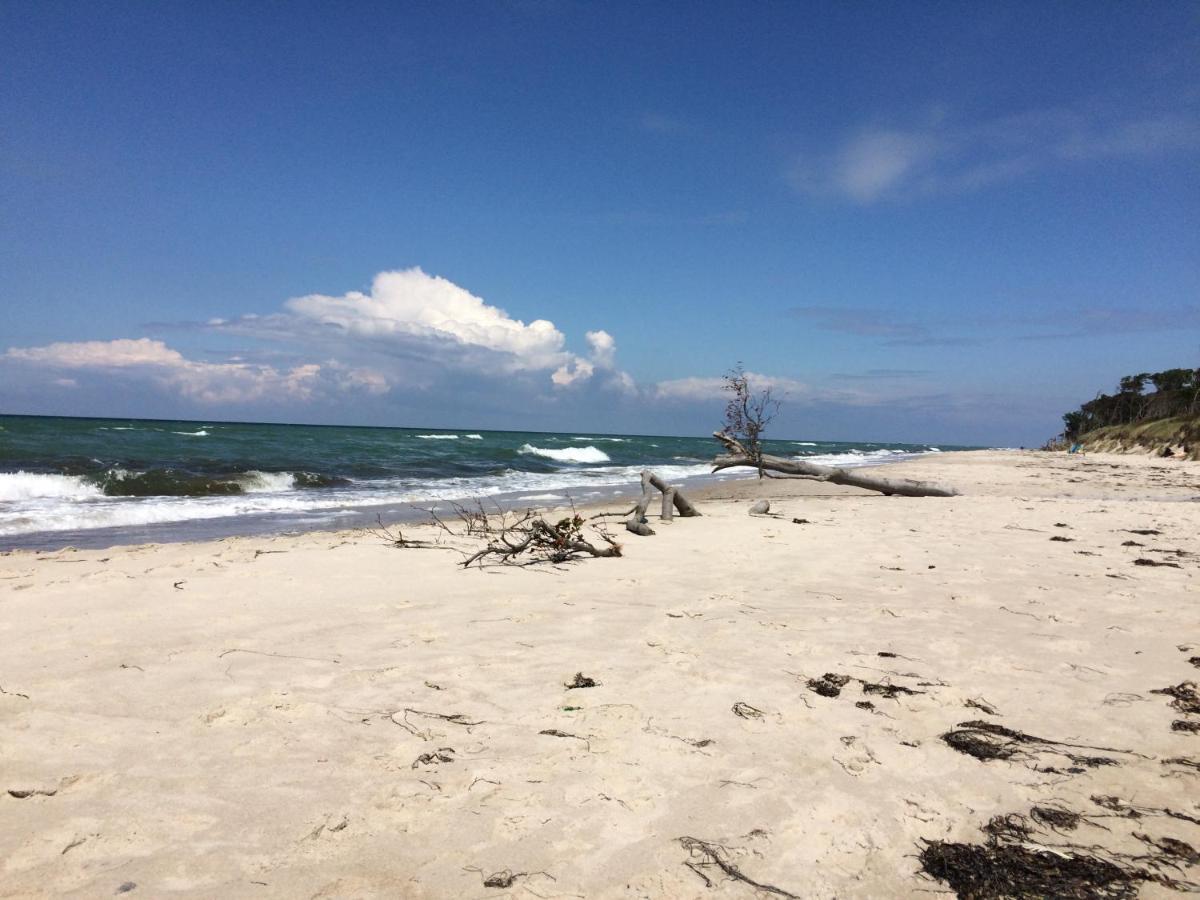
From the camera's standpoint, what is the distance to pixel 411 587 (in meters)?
5.90

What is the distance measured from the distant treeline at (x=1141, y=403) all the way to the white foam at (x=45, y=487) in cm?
5518

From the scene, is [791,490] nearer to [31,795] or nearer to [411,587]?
[411,587]

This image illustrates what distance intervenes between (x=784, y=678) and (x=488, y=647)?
1.93m

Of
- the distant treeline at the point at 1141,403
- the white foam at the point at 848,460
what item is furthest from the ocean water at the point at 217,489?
the distant treeline at the point at 1141,403

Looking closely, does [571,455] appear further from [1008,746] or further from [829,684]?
[1008,746]

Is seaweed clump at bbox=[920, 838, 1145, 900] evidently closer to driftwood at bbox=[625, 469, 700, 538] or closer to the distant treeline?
driftwood at bbox=[625, 469, 700, 538]

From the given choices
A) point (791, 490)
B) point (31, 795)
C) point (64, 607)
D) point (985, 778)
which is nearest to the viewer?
point (31, 795)

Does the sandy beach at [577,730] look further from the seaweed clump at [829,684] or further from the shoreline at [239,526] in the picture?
the shoreline at [239,526]

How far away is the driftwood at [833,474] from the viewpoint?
14.2 meters

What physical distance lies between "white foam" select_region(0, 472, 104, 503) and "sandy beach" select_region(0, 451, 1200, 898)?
9830 mm

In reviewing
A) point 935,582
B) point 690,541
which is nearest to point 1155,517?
point 935,582

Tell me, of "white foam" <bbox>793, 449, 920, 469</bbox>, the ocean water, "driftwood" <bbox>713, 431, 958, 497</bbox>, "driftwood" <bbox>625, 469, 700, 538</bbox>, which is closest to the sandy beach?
"driftwood" <bbox>625, 469, 700, 538</bbox>

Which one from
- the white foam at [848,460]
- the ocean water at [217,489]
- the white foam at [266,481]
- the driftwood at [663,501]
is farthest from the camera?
the white foam at [848,460]

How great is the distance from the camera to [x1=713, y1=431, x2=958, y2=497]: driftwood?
14.2 m
